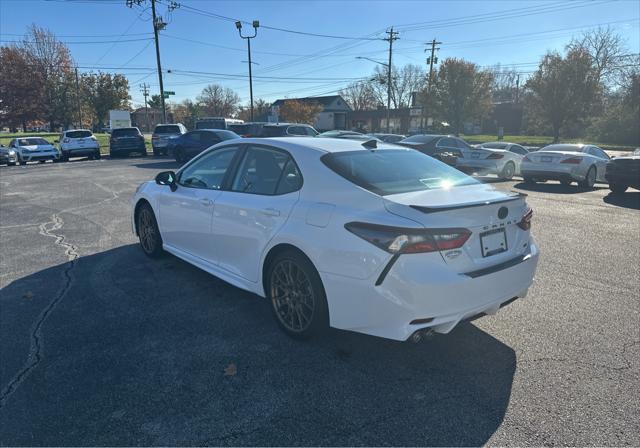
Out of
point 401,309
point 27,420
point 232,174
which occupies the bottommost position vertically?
point 27,420

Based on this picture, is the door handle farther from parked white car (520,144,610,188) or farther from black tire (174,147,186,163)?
black tire (174,147,186,163)

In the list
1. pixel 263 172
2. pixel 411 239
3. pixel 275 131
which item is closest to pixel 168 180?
pixel 263 172

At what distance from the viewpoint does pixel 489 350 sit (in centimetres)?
335

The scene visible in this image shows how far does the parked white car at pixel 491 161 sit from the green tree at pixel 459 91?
111ft

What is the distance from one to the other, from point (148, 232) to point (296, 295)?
302cm

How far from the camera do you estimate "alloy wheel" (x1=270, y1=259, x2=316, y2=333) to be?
10.8 feet

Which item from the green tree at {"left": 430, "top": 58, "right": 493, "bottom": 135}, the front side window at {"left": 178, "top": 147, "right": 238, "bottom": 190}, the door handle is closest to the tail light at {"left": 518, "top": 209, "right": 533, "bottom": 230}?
the door handle

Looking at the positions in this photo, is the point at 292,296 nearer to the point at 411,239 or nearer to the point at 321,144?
the point at 411,239

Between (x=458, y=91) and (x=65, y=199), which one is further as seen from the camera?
(x=458, y=91)

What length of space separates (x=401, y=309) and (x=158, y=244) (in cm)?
371

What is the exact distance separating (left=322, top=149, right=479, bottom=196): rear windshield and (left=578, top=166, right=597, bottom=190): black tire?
10.7m

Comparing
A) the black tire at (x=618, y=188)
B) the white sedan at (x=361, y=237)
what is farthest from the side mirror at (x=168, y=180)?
the black tire at (x=618, y=188)

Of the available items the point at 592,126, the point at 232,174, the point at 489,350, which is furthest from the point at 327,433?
the point at 592,126

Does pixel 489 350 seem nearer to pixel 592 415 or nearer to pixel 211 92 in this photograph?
pixel 592 415
